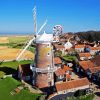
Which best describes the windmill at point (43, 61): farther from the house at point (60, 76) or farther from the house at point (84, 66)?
the house at point (84, 66)

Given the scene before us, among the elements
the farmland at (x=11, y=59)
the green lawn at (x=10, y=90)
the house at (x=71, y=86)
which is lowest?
the farmland at (x=11, y=59)

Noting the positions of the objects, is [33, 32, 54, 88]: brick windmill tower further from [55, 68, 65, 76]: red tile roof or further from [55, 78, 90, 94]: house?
[55, 78, 90, 94]: house

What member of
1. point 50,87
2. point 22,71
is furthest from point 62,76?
point 22,71

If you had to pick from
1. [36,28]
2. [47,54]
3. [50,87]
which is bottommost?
[50,87]

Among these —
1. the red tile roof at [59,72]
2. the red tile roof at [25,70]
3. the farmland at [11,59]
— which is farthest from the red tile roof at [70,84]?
the farmland at [11,59]

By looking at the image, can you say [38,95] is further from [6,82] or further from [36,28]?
[36,28]
